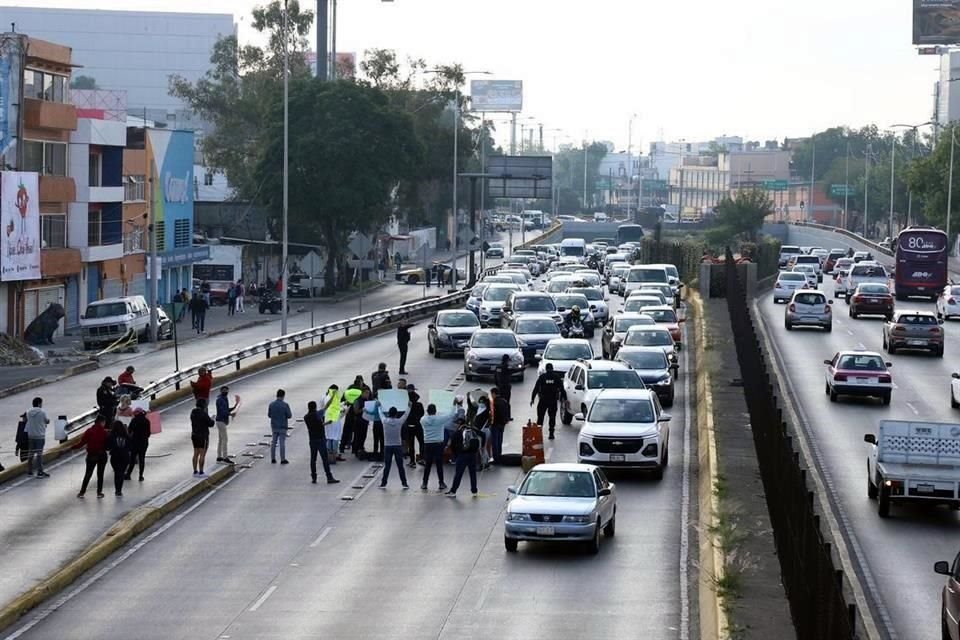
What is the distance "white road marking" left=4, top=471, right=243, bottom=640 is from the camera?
811 inches

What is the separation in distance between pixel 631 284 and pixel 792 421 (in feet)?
116

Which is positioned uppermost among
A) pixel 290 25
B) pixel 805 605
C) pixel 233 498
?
pixel 290 25

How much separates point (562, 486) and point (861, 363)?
19235 millimetres

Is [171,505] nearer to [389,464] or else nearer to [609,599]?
[389,464]

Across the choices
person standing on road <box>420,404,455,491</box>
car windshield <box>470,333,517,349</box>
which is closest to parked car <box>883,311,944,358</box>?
car windshield <box>470,333,517,349</box>

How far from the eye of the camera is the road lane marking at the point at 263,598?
21141mm

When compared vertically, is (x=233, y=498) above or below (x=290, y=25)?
below

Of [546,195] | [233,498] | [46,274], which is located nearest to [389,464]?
[233,498]

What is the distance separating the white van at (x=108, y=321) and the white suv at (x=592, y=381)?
2422 centimetres

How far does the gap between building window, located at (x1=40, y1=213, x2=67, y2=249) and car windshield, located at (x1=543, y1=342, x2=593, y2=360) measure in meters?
28.6

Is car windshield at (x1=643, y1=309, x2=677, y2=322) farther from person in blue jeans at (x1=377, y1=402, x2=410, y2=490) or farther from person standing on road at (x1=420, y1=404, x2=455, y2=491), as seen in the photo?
person in blue jeans at (x1=377, y1=402, x2=410, y2=490)

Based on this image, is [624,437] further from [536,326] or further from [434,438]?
[536,326]

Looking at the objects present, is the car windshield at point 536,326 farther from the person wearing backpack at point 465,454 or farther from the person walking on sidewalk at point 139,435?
the person walking on sidewalk at point 139,435

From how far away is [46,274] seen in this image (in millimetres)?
64188
